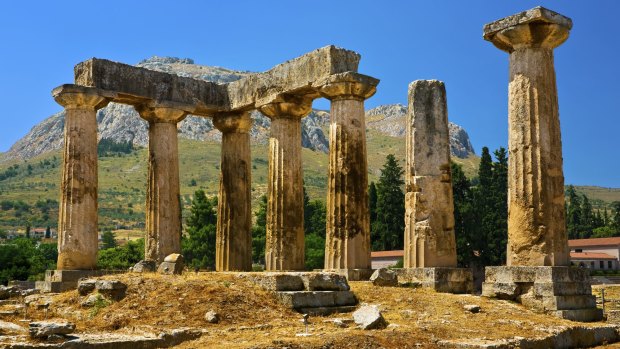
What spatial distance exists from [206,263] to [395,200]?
21185mm


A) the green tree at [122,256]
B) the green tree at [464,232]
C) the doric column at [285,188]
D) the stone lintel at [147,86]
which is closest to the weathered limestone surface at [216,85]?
the stone lintel at [147,86]

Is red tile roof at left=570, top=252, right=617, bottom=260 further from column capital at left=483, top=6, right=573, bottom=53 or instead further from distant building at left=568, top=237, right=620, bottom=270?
column capital at left=483, top=6, right=573, bottom=53

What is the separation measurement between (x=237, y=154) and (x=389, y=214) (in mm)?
45331

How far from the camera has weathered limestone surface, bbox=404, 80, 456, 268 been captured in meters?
24.0

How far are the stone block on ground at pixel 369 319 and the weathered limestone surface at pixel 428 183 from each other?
6781mm

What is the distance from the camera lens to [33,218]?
177 m

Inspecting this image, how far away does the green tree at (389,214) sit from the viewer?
7669cm

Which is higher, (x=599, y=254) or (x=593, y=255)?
(x=599, y=254)

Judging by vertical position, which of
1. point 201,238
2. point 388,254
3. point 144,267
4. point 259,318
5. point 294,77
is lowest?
point 259,318

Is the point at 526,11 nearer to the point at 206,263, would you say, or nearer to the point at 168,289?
the point at 168,289

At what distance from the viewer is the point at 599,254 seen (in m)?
94.4

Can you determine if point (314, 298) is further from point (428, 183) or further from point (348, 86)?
point (348, 86)

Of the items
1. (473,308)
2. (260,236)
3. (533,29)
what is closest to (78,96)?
(533,29)

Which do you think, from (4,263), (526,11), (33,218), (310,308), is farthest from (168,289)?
(33,218)
